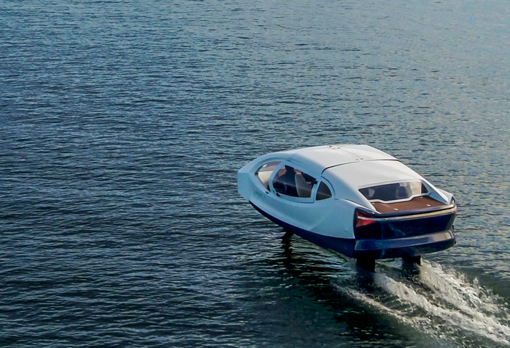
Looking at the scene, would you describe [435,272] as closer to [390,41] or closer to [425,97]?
[425,97]

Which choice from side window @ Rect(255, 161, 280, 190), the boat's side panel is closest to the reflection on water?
the boat's side panel

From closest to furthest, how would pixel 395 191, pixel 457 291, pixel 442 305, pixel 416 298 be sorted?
pixel 442 305 < pixel 416 298 < pixel 395 191 < pixel 457 291

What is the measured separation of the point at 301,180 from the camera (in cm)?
2019

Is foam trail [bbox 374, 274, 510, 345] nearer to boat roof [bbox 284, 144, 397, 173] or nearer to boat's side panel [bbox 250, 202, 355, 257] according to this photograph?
boat's side panel [bbox 250, 202, 355, 257]

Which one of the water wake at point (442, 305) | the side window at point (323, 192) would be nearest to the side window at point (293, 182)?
the side window at point (323, 192)

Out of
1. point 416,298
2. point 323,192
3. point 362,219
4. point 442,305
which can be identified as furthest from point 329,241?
point 442,305

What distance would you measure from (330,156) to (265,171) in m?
2.49

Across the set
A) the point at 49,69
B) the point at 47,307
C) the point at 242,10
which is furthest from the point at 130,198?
the point at 242,10

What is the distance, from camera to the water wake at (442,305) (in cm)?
1722

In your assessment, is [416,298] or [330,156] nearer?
[416,298]

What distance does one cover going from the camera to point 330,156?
20391mm

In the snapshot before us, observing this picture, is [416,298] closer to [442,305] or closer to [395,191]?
[442,305]

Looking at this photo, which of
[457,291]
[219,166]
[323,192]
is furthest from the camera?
[219,166]

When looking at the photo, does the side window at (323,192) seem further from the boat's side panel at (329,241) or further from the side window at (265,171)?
the side window at (265,171)
